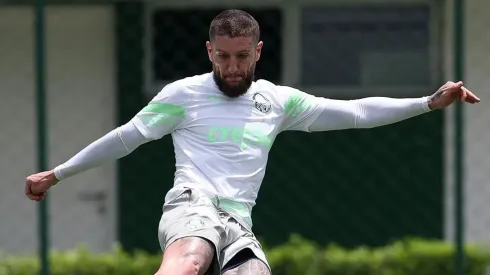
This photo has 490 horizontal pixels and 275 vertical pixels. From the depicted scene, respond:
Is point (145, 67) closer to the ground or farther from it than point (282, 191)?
farther from it

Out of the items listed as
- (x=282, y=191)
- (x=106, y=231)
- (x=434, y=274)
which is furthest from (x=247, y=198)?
(x=106, y=231)

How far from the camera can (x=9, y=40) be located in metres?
9.56

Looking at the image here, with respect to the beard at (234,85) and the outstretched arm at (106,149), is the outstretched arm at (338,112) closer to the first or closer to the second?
the beard at (234,85)

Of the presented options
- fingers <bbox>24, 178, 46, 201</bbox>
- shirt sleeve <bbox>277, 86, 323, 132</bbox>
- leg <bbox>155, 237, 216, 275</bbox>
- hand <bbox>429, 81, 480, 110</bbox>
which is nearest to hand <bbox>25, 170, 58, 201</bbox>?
fingers <bbox>24, 178, 46, 201</bbox>

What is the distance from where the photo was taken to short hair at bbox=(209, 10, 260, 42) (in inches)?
191

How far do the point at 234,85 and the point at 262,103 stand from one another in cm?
15

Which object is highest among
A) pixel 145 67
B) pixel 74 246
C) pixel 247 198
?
pixel 145 67

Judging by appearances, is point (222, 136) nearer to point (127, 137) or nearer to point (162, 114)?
point (162, 114)

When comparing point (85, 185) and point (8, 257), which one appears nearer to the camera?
point (8, 257)

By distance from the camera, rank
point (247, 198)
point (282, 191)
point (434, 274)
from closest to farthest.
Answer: point (247, 198)
point (434, 274)
point (282, 191)

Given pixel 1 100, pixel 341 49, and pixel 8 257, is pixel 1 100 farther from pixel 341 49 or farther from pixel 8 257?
pixel 341 49

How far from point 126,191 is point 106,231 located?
487 mm

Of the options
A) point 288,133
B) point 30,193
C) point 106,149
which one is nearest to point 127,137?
point 106,149

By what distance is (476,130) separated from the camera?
30.0 ft
